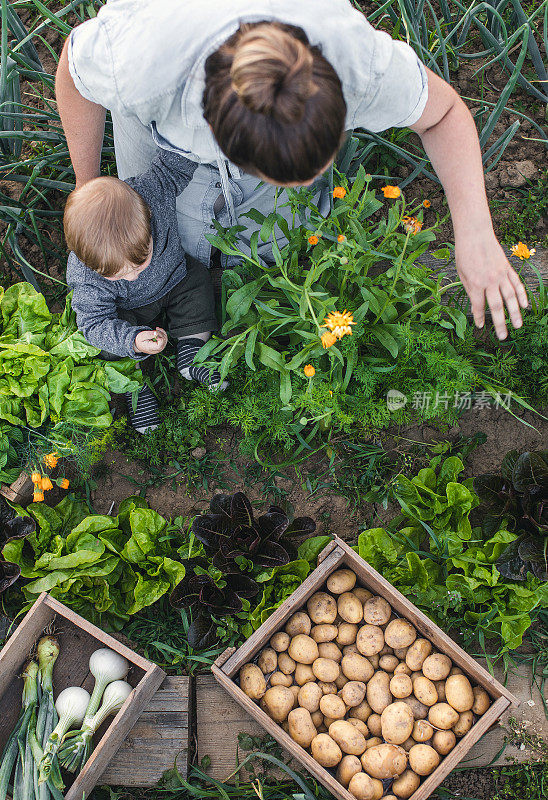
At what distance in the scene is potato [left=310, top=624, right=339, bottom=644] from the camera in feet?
5.97

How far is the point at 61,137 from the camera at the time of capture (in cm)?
207

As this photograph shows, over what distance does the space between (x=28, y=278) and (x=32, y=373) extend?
0.45 meters

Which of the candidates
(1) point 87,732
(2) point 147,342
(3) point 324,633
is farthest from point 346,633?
(2) point 147,342

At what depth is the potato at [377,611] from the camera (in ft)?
5.99

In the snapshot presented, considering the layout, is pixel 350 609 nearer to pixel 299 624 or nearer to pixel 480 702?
pixel 299 624

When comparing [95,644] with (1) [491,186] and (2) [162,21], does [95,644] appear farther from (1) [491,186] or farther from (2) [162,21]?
(1) [491,186]

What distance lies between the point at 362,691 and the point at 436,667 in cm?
23

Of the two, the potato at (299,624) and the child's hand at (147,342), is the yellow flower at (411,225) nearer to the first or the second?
the child's hand at (147,342)

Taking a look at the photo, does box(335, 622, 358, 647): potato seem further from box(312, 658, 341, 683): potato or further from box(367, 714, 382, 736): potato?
box(367, 714, 382, 736): potato

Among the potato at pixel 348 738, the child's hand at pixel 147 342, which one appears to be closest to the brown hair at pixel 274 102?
the child's hand at pixel 147 342

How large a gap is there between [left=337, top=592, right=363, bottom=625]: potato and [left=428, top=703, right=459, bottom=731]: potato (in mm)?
323

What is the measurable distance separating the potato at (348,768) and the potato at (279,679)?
0.26 m

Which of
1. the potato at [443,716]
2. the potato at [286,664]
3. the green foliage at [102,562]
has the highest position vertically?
the green foliage at [102,562]

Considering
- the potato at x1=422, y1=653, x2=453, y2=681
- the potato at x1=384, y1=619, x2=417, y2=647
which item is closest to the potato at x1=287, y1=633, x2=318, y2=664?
the potato at x1=384, y1=619, x2=417, y2=647
